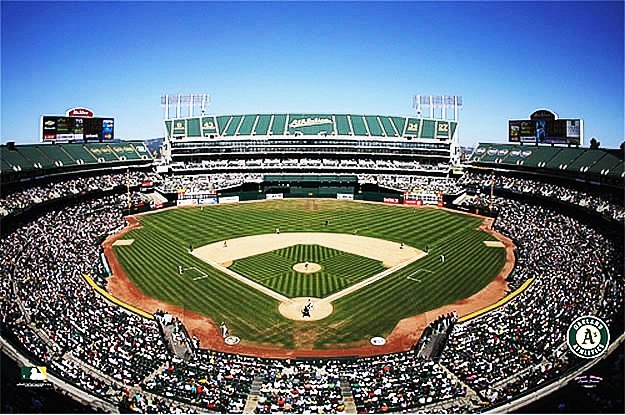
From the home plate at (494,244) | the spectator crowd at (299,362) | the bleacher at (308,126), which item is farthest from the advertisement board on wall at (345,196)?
the spectator crowd at (299,362)

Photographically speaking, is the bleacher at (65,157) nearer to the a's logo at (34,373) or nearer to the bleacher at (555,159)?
the a's logo at (34,373)

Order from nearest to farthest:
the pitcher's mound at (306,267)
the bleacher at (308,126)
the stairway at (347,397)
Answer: the stairway at (347,397) → the pitcher's mound at (306,267) → the bleacher at (308,126)

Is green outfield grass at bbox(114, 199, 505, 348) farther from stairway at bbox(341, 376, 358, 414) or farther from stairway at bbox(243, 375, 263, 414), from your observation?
stairway at bbox(341, 376, 358, 414)

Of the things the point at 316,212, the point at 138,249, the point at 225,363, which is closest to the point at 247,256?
the point at 138,249

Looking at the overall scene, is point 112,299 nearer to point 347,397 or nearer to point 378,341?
point 378,341

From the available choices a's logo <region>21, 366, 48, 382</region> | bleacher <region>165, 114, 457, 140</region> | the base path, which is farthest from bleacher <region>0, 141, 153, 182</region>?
a's logo <region>21, 366, 48, 382</region>

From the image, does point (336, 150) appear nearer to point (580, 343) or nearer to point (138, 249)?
point (138, 249)
